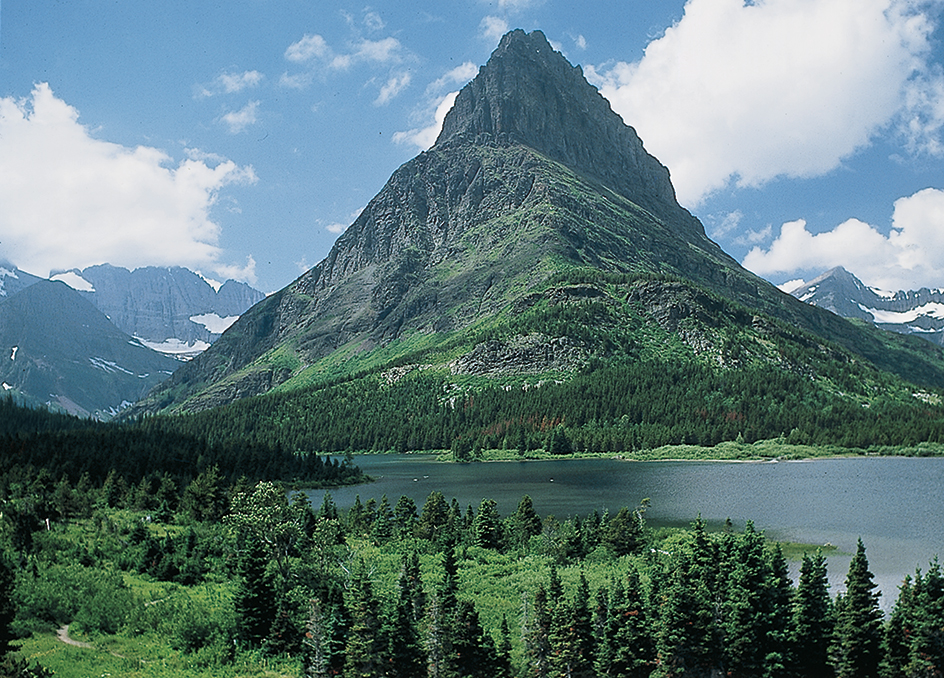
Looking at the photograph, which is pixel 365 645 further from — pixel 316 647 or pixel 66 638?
pixel 66 638

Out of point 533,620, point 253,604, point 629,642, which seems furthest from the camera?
point 253,604

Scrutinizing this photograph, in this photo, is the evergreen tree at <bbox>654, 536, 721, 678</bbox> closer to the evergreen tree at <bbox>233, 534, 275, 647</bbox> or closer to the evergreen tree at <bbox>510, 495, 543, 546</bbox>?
the evergreen tree at <bbox>233, 534, 275, 647</bbox>

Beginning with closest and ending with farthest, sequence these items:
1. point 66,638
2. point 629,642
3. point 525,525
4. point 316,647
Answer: point 316,647, point 66,638, point 629,642, point 525,525

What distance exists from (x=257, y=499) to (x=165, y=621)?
43.7ft

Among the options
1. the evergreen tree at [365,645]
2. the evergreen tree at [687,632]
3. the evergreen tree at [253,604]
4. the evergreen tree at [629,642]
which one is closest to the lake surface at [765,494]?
the evergreen tree at [687,632]

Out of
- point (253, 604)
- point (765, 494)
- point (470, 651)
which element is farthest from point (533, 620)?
point (765, 494)

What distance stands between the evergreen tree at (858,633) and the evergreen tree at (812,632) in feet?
2.68

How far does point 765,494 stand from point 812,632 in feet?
279

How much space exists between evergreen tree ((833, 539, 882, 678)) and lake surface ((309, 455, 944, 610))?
681 inches

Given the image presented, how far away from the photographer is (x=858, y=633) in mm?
38062

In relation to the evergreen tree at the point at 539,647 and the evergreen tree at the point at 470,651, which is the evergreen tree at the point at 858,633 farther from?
the evergreen tree at the point at 470,651

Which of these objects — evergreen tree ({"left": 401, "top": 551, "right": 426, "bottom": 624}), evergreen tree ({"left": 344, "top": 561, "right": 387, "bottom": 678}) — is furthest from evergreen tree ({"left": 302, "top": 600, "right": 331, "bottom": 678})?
evergreen tree ({"left": 401, "top": 551, "right": 426, "bottom": 624})

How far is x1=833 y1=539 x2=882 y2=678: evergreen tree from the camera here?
37.9 meters

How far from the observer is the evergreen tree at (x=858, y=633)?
3791 centimetres
